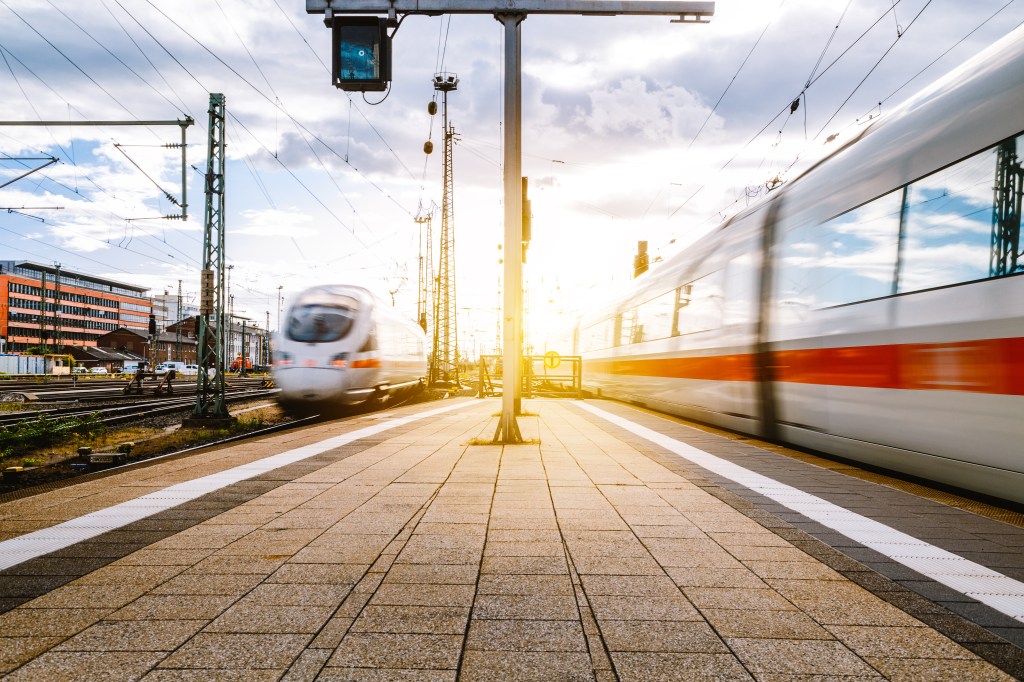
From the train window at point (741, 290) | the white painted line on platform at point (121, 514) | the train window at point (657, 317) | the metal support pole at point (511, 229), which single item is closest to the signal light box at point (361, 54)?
the metal support pole at point (511, 229)

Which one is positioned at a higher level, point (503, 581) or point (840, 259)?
point (840, 259)

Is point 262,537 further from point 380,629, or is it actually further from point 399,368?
point 399,368

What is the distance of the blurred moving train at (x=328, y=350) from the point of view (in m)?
15.9

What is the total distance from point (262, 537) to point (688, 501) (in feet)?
10.0

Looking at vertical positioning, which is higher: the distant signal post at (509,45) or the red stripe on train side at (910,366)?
the distant signal post at (509,45)

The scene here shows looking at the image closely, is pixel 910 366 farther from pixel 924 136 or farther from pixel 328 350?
pixel 328 350

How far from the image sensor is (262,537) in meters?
4.22

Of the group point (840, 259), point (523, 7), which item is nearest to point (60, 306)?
point (523, 7)

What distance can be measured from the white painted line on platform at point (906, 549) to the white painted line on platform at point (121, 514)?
4529mm

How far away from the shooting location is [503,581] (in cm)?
338

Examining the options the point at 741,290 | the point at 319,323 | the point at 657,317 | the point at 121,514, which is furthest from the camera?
the point at 319,323

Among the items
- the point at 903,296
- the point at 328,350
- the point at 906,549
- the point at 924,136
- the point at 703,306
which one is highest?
the point at 924,136

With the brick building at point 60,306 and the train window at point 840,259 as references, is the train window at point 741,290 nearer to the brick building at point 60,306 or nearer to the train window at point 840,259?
the train window at point 840,259

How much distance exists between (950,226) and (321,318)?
13170 mm
